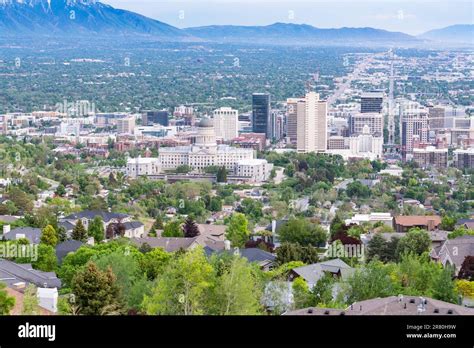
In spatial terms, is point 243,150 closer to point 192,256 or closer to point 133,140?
point 133,140

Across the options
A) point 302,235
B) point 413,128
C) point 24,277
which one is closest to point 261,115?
point 413,128

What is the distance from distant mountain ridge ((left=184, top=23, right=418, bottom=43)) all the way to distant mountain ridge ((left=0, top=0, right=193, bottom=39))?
0.66 m

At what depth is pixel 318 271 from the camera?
28.9 feet

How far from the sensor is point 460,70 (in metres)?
32.8

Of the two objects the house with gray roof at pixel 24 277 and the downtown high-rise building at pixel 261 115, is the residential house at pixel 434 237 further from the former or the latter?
the downtown high-rise building at pixel 261 115

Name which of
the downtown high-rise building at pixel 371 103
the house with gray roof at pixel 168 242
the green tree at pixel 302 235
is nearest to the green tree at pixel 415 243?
the green tree at pixel 302 235

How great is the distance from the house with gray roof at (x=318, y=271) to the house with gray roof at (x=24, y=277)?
5.83 feet

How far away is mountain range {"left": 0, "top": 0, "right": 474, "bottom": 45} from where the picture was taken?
53.0 ft

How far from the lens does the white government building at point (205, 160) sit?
81.5 ft

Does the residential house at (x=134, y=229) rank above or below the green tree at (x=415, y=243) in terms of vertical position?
Result: below

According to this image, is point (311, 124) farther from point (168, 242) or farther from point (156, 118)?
point (168, 242)

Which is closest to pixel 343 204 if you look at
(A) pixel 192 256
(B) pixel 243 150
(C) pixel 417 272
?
(B) pixel 243 150

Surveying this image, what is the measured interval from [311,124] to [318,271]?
22.6 m

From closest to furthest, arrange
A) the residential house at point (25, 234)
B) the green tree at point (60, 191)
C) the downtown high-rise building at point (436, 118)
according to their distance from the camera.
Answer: the residential house at point (25, 234) → the green tree at point (60, 191) → the downtown high-rise building at point (436, 118)
